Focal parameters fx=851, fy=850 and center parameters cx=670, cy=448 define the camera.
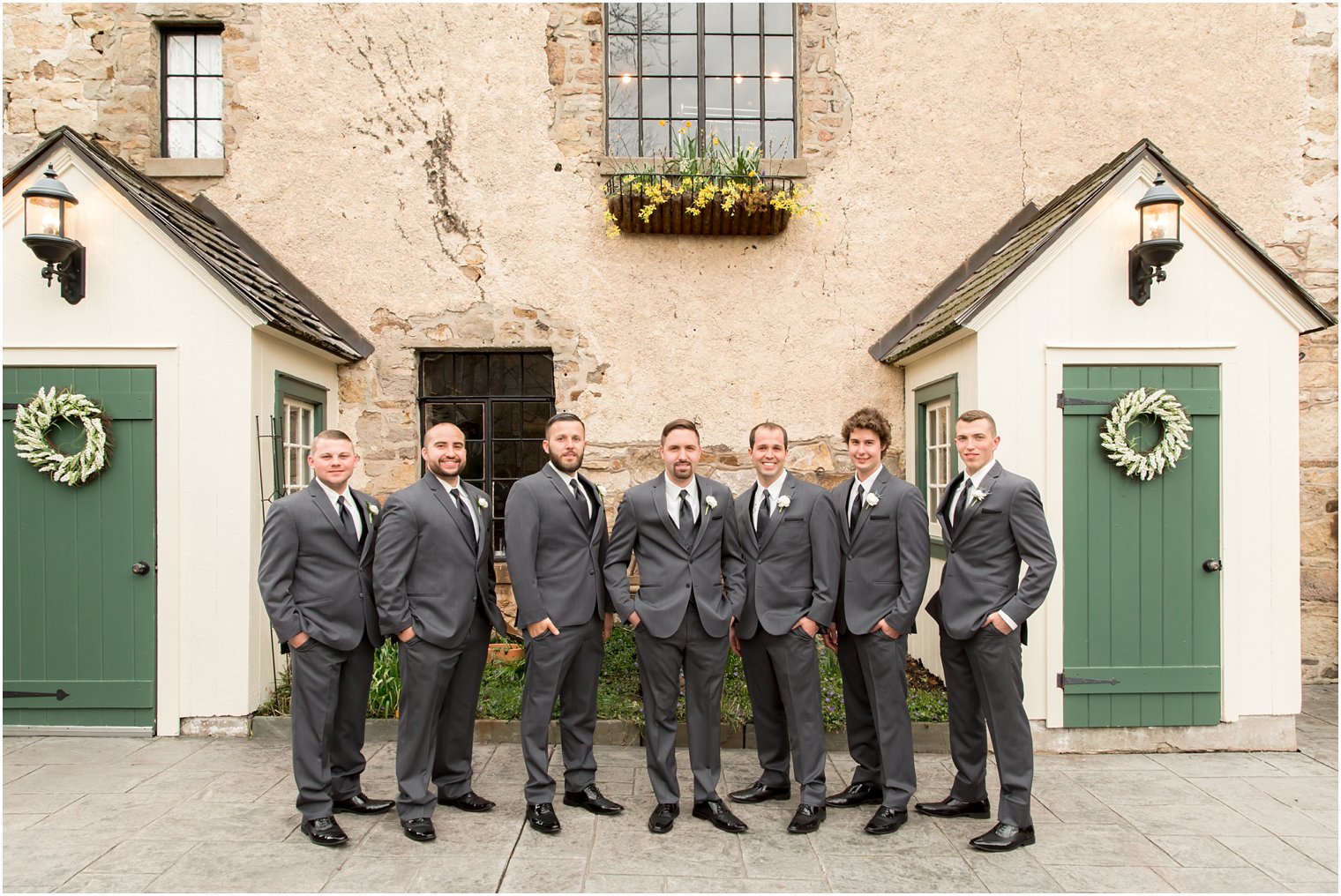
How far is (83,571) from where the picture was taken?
568 centimetres

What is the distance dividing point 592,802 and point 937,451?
376 cm

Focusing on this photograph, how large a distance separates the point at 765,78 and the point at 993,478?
449 centimetres

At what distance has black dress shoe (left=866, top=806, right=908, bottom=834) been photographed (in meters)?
4.23

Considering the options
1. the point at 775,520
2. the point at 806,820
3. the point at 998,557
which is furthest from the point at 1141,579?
the point at 806,820

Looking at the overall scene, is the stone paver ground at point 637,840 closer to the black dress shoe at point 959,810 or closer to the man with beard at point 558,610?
the black dress shoe at point 959,810

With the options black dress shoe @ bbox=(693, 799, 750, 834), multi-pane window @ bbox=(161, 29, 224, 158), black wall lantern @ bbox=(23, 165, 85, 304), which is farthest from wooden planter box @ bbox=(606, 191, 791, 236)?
black dress shoe @ bbox=(693, 799, 750, 834)

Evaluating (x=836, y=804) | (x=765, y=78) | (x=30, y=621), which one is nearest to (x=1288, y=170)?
(x=765, y=78)

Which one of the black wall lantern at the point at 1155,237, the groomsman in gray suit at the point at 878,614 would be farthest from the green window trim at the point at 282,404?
the black wall lantern at the point at 1155,237

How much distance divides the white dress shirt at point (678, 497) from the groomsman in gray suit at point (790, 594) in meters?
0.32

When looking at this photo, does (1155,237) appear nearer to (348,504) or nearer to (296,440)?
(348,504)

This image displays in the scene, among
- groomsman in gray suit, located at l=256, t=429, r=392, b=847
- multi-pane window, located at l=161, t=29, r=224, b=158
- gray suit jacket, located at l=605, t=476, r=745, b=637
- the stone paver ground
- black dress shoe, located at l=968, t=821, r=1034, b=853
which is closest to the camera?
the stone paver ground

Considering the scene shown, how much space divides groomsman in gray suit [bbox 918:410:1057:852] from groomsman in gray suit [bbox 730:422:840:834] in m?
0.64

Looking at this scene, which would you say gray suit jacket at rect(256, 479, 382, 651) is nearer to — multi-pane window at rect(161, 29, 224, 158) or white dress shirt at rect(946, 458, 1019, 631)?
white dress shirt at rect(946, 458, 1019, 631)

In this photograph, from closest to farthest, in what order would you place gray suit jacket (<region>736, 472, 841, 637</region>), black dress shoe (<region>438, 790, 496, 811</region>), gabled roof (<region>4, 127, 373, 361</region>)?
gray suit jacket (<region>736, 472, 841, 637</region>), black dress shoe (<region>438, 790, 496, 811</region>), gabled roof (<region>4, 127, 373, 361</region>)
